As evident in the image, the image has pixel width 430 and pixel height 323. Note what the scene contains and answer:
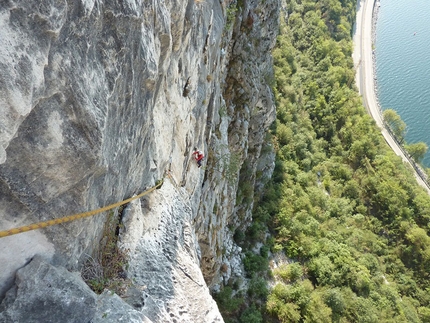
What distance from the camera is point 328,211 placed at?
30172 millimetres

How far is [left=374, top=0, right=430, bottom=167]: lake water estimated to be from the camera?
53625mm

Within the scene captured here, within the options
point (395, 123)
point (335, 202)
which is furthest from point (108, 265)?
point (395, 123)

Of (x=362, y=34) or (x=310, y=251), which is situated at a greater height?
(x=362, y=34)

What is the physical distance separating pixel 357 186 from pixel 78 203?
117ft

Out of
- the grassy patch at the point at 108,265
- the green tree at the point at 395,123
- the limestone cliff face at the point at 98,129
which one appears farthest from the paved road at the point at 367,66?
the grassy patch at the point at 108,265

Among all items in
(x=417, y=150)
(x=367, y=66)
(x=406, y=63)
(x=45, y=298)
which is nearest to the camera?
(x=45, y=298)

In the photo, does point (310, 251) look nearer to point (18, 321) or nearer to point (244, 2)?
point (244, 2)

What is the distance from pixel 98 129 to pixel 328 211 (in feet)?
96.6

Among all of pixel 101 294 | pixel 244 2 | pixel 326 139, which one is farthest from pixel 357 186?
pixel 101 294

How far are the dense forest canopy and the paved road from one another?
3.48 m

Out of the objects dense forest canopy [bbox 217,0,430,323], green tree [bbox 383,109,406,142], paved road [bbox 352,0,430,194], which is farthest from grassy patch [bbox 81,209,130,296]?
green tree [bbox 383,109,406,142]

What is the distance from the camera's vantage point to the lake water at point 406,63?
5362 cm

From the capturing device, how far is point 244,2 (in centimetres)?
1642

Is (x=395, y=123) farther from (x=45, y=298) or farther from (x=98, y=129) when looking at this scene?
(x=45, y=298)
